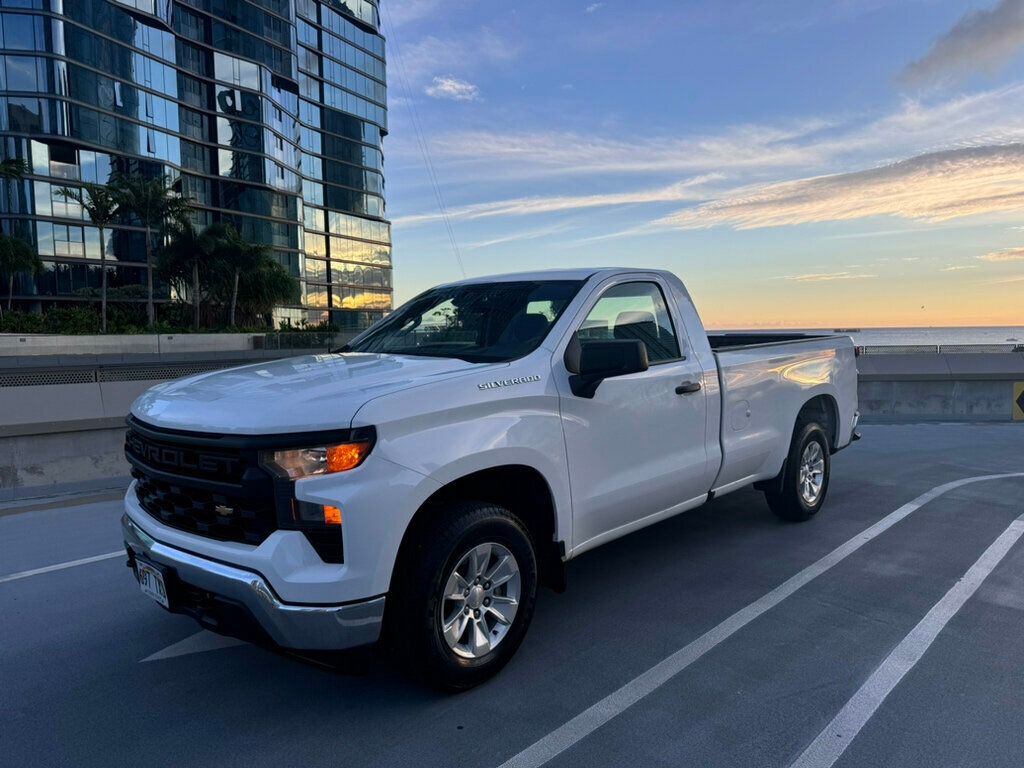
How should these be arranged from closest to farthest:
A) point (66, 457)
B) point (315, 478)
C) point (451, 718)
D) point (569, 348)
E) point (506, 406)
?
point (315, 478) → point (451, 718) → point (506, 406) → point (569, 348) → point (66, 457)

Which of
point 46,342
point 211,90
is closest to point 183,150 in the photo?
point 211,90

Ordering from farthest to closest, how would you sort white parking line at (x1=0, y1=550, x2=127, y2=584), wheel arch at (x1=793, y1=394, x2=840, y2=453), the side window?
wheel arch at (x1=793, y1=394, x2=840, y2=453) < white parking line at (x1=0, y1=550, x2=127, y2=584) < the side window

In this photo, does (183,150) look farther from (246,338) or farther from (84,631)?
(84,631)

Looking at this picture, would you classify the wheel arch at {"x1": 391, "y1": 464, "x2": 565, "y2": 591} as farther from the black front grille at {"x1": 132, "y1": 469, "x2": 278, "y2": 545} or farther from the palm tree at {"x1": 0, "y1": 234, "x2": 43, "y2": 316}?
the palm tree at {"x1": 0, "y1": 234, "x2": 43, "y2": 316}

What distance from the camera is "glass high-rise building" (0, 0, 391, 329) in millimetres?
42531

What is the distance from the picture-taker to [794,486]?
5.70 metres

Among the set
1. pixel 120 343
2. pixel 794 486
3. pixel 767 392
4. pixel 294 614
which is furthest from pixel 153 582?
pixel 120 343

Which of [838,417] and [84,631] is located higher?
[838,417]

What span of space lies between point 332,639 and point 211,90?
59.8 metres

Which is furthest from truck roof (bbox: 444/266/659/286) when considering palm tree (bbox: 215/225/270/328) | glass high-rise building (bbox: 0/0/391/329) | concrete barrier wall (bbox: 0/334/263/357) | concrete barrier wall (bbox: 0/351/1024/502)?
glass high-rise building (bbox: 0/0/391/329)

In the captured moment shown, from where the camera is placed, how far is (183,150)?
51281 mm

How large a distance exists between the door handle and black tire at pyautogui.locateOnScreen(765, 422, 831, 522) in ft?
5.29

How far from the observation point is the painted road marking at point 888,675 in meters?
2.85

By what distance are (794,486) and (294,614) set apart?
428 centimetres
